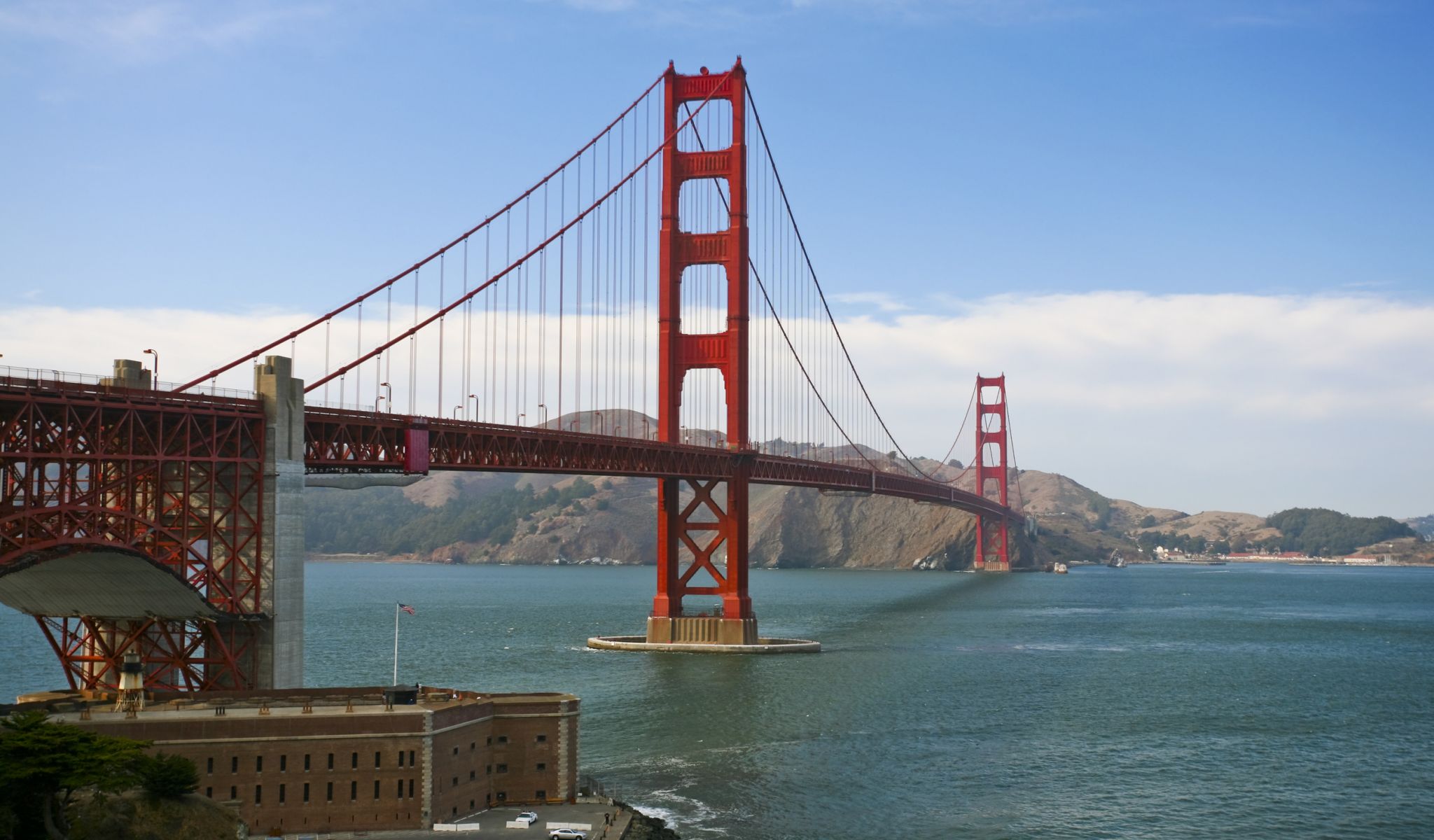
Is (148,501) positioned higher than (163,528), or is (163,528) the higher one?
(148,501)

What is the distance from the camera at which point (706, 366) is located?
85.2 meters

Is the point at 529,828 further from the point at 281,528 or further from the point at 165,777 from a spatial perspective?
the point at 281,528

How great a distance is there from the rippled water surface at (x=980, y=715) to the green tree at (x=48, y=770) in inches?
574

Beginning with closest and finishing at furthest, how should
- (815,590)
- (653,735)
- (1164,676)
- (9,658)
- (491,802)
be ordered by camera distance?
1. (491,802)
2. (653,735)
3. (1164,676)
4. (9,658)
5. (815,590)

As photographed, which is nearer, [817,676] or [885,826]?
[885,826]

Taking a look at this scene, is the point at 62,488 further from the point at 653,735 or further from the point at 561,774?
the point at 653,735

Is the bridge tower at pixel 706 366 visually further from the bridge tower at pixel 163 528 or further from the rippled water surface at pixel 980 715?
the bridge tower at pixel 163 528

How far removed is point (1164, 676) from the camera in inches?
2908

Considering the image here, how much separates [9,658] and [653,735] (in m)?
46.4

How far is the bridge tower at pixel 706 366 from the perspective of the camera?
8212 cm

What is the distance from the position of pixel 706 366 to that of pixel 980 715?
32.1 meters

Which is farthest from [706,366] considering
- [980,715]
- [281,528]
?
[281,528]

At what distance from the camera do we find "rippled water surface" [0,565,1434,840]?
4209cm

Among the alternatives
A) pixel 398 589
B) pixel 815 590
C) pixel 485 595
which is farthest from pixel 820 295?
pixel 398 589
